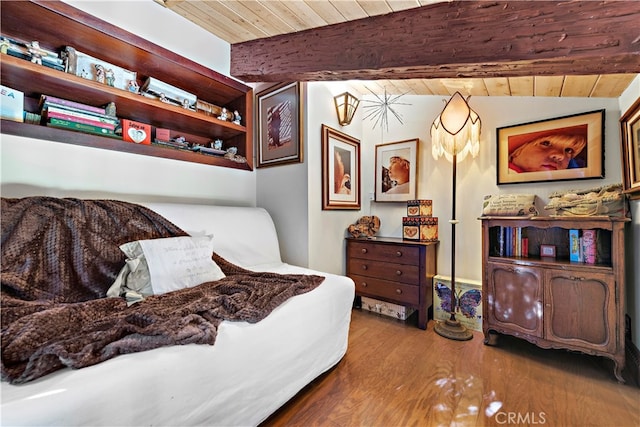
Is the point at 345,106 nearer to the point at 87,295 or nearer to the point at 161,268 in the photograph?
the point at 161,268

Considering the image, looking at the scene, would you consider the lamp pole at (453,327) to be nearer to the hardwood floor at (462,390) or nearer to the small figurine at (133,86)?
the hardwood floor at (462,390)

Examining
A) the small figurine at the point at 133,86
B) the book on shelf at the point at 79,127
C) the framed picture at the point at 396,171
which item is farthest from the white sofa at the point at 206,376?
the framed picture at the point at 396,171

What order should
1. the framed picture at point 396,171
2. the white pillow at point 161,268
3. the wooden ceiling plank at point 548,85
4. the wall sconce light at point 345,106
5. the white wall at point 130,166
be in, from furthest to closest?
the framed picture at point 396,171 → the wall sconce light at point 345,106 → the wooden ceiling plank at point 548,85 → the white wall at point 130,166 → the white pillow at point 161,268

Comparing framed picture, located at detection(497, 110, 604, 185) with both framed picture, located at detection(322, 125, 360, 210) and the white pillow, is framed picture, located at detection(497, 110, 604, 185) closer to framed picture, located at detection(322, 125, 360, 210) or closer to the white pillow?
framed picture, located at detection(322, 125, 360, 210)

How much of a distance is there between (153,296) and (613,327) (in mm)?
2526

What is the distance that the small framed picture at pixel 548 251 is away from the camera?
1868 mm

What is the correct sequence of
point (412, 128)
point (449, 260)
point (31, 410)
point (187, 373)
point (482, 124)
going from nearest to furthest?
point (31, 410) → point (187, 373) → point (482, 124) → point (449, 260) → point (412, 128)

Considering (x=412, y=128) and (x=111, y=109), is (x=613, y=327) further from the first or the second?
(x=111, y=109)

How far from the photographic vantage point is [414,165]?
2.63 meters

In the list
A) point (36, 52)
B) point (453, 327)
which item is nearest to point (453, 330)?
point (453, 327)

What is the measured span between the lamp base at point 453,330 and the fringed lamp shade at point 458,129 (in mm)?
1432

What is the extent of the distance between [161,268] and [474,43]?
206 centimetres

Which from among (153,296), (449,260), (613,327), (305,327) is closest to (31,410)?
(153,296)

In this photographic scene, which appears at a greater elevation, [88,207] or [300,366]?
[88,207]
